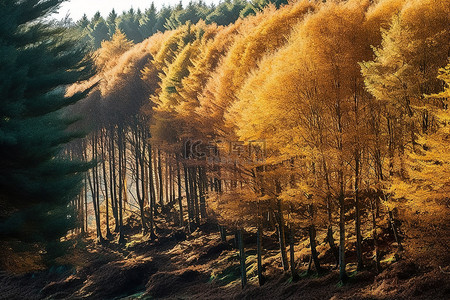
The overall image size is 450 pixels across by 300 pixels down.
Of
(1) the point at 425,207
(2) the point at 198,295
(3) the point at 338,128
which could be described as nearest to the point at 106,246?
(2) the point at 198,295

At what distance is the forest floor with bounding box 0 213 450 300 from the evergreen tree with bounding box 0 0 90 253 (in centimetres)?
282

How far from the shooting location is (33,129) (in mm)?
11938

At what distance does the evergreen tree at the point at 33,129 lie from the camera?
11.5 metres

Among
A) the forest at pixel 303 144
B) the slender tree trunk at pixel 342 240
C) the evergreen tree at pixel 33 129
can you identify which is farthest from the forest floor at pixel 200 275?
the evergreen tree at pixel 33 129

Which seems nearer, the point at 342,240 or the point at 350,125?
the point at 350,125

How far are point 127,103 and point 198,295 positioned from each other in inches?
740

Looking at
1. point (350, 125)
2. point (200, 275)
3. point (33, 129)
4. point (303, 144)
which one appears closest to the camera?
point (33, 129)

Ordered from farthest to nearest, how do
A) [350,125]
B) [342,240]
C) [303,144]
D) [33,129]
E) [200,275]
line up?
[200,275] < [303,144] < [342,240] < [350,125] < [33,129]

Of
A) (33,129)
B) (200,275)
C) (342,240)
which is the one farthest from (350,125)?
(200,275)

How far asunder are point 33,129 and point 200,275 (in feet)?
45.7

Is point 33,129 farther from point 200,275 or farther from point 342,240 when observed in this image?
point 200,275

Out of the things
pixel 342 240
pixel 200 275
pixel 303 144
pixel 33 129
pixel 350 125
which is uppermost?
pixel 33 129

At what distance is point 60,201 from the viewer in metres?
13.0

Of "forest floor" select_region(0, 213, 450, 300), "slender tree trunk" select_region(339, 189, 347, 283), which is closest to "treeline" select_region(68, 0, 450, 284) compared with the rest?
"slender tree trunk" select_region(339, 189, 347, 283)
